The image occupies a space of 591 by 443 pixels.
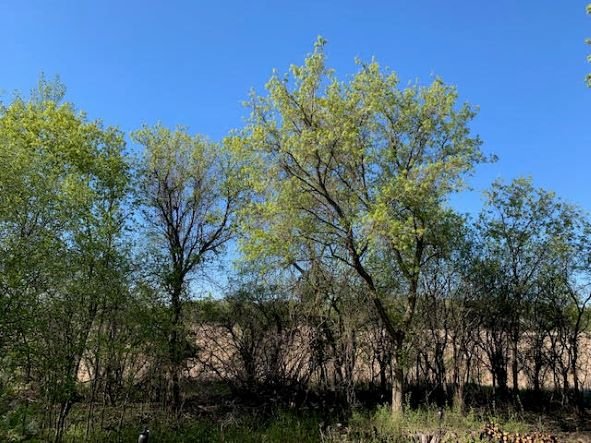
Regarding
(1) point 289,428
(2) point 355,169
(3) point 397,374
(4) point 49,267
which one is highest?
(2) point 355,169

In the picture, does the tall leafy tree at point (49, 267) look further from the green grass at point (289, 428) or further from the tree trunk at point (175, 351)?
the tree trunk at point (175, 351)

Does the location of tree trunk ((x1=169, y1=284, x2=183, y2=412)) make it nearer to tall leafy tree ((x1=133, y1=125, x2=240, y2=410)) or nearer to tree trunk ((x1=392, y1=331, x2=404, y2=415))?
tall leafy tree ((x1=133, y1=125, x2=240, y2=410))

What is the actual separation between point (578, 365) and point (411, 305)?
5.22m

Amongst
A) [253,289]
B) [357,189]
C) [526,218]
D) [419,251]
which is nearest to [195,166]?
[253,289]

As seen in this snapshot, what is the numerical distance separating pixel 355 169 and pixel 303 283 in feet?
9.81

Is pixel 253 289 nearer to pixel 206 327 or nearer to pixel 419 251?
pixel 206 327

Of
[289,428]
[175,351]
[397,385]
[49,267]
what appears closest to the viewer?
[49,267]

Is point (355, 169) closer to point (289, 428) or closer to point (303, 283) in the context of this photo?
point (303, 283)

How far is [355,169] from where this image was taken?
12180 mm

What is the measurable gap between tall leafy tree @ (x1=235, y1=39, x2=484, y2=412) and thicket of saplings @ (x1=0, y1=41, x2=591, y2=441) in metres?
0.05

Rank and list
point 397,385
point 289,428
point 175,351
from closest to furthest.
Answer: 1. point 289,428
2. point 397,385
3. point 175,351

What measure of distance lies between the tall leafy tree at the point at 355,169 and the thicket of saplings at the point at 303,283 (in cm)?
5

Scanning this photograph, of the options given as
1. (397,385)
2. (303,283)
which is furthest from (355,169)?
(397,385)

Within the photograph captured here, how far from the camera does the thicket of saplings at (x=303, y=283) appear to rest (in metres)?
9.49
